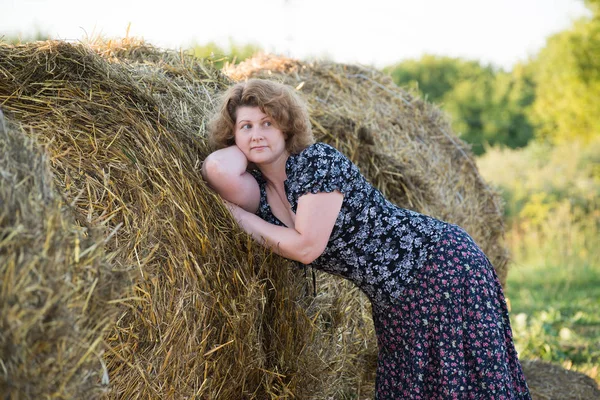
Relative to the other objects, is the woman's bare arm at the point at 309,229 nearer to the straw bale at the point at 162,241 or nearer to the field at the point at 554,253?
the straw bale at the point at 162,241

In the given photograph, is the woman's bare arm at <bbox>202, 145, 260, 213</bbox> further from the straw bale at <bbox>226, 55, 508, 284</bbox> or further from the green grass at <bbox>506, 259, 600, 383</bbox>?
the green grass at <bbox>506, 259, 600, 383</bbox>

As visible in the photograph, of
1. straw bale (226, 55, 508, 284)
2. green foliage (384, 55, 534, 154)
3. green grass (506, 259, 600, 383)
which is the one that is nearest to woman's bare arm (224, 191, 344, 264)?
straw bale (226, 55, 508, 284)

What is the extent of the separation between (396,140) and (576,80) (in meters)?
19.2

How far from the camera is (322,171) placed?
2.67 metres

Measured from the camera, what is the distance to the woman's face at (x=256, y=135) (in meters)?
2.79

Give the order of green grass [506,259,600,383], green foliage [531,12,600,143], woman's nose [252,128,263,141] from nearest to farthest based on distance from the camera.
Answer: woman's nose [252,128,263,141], green grass [506,259,600,383], green foliage [531,12,600,143]

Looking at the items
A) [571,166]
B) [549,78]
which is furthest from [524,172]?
[549,78]

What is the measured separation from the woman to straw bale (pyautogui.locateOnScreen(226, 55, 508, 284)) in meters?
1.11

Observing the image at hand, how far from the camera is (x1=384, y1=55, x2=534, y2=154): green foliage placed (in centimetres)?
3170

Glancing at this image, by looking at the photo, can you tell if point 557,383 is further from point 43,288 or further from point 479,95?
point 479,95

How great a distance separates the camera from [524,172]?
14398 mm

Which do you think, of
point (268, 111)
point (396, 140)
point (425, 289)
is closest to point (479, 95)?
point (396, 140)

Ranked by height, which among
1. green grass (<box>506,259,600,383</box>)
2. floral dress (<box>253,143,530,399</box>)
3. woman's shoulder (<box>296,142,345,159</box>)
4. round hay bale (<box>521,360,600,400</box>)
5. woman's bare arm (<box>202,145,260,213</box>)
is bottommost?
green grass (<box>506,259,600,383</box>)

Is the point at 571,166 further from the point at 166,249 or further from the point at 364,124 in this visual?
the point at 166,249
